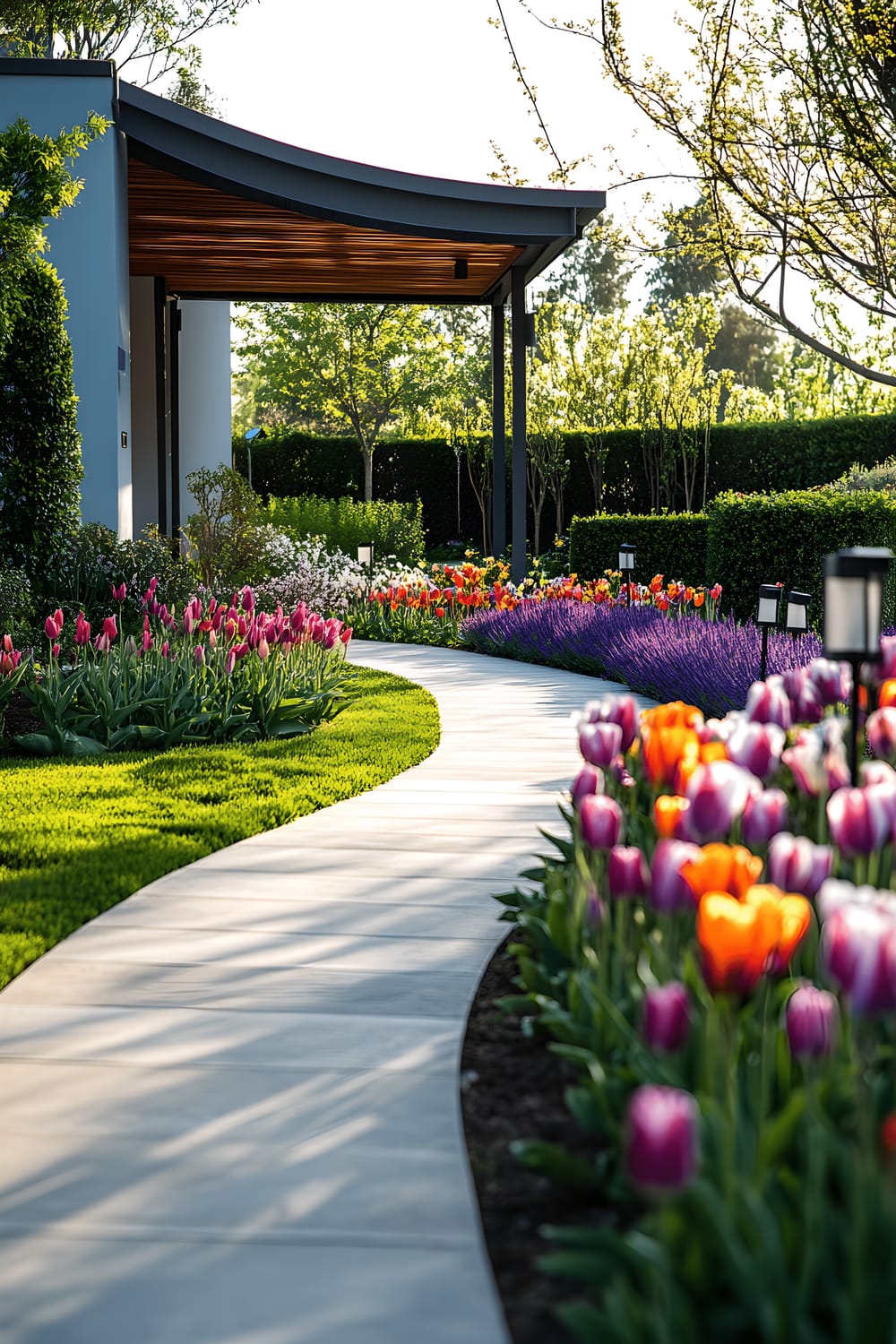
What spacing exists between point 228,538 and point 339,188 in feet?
10.6

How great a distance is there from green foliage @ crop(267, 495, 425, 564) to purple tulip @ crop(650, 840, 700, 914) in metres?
14.2

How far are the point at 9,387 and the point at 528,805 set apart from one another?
4.64m

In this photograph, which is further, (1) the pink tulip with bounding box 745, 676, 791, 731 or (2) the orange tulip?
(1) the pink tulip with bounding box 745, 676, 791, 731

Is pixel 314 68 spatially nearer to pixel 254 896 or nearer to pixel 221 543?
pixel 221 543

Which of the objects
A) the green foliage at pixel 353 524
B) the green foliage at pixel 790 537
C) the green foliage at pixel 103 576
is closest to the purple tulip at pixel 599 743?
the green foliage at pixel 103 576

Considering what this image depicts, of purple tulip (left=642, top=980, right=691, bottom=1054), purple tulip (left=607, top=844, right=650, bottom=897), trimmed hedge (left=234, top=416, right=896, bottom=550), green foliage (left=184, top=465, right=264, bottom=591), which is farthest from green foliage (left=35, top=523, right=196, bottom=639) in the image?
trimmed hedge (left=234, top=416, right=896, bottom=550)

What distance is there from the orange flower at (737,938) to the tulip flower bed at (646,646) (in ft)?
16.4

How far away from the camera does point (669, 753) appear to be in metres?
2.29

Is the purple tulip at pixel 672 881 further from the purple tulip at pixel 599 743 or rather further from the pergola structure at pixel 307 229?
Result: the pergola structure at pixel 307 229

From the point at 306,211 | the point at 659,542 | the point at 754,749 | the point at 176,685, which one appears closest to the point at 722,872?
the point at 754,749

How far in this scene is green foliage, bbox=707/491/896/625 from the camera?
919cm

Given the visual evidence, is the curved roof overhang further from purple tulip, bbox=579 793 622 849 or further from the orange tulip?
purple tulip, bbox=579 793 622 849

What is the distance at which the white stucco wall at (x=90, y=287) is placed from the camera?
9312mm

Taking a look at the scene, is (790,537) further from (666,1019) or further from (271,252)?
(666,1019)
